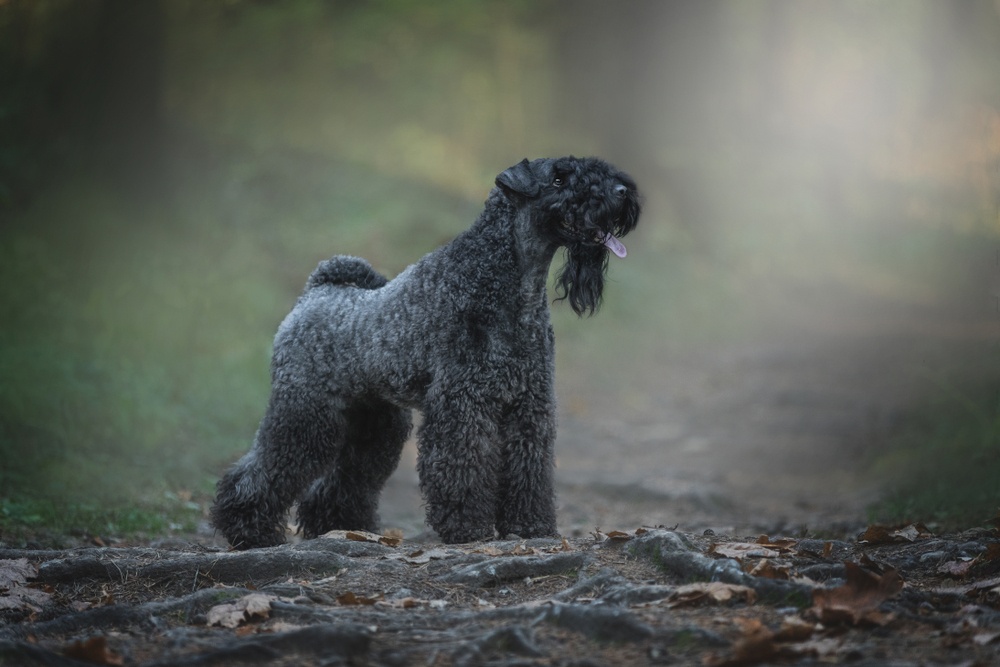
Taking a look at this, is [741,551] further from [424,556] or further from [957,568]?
[424,556]

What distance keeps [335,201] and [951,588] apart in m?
16.4

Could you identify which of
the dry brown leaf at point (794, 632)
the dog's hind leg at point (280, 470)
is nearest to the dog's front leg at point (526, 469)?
the dog's hind leg at point (280, 470)

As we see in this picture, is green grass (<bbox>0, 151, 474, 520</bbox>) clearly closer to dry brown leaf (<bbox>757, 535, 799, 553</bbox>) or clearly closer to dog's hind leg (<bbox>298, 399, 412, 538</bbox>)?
dog's hind leg (<bbox>298, 399, 412, 538</bbox>)

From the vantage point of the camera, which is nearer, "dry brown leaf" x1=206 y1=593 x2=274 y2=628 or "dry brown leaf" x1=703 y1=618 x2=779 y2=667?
"dry brown leaf" x1=703 y1=618 x2=779 y2=667

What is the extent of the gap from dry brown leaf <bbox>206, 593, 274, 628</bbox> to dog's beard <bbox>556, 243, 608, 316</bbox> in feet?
10.3

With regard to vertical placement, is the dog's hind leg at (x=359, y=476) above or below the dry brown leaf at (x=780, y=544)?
above

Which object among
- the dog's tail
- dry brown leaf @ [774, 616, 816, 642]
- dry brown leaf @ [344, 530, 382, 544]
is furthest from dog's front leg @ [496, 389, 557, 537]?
dry brown leaf @ [774, 616, 816, 642]

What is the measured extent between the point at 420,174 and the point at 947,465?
14375mm

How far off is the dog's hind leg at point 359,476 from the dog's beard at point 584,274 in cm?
188

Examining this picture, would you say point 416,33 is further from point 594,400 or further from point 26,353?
point 26,353

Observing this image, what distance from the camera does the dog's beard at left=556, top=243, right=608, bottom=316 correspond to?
7.11 m

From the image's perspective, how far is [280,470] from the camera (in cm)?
766

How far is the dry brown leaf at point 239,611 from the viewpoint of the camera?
489cm

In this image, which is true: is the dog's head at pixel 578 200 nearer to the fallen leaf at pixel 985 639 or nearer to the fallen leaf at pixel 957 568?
the fallen leaf at pixel 957 568
